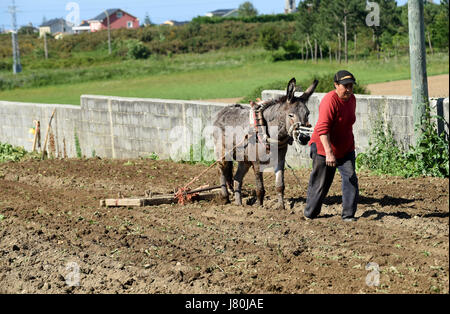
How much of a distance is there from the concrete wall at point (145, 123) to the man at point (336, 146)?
13.0ft

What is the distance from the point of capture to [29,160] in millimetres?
18062

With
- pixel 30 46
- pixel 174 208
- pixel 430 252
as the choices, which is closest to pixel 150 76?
pixel 30 46

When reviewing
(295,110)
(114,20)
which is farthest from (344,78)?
(114,20)

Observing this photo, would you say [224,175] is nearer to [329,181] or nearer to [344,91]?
[329,181]

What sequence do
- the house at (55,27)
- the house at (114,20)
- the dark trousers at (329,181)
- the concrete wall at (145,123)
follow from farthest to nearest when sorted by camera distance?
the house at (55,27)
the house at (114,20)
the concrete wall at (145,123)
the dark trousers at (329,181)

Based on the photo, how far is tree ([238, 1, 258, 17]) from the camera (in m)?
152

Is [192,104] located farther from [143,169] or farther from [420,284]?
[420,284]

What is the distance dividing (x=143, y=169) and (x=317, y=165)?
6973 millimetres

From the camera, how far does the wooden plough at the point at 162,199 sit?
10531 mm

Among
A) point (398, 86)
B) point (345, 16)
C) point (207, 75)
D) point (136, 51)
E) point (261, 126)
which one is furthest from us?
point (136, 51)

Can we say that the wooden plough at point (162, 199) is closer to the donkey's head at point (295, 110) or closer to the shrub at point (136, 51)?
the donkey's head at point (295, 110)

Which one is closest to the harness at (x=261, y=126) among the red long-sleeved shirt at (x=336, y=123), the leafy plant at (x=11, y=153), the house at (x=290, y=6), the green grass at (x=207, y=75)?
the red long-sleeved shirt at (x=336, y=123)

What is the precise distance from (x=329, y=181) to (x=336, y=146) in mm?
531

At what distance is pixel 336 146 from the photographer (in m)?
8.40
